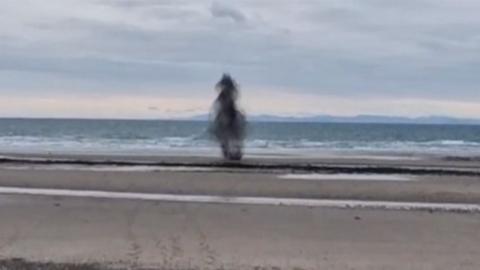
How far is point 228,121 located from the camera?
133ft

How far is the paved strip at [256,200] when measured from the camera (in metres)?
20.7

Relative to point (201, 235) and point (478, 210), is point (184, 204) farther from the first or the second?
point (478, 210)

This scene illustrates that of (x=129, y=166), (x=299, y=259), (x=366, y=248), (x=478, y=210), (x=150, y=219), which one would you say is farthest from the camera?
(x=129, y=166)

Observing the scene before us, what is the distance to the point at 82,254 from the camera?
528 inches

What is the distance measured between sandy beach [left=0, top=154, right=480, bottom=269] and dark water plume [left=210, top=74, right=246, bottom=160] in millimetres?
9378

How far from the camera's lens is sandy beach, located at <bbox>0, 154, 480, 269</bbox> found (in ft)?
42.9

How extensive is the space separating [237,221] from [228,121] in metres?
23.4

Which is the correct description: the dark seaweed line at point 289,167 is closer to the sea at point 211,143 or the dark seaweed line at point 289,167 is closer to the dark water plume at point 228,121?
the dark water plume at point 228,121

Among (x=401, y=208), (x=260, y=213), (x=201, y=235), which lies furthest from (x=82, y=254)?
(x=401, y=208)

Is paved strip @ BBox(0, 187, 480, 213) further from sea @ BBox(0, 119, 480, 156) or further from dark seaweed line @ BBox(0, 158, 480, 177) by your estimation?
sea @ BBox(0, 119, 480, 156)

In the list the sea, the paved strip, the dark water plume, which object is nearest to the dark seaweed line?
the dark water plume

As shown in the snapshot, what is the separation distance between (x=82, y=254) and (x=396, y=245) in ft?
16.4

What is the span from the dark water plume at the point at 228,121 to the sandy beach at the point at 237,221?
9378 millimetres

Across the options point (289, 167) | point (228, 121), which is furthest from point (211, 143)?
point (289, 167)
